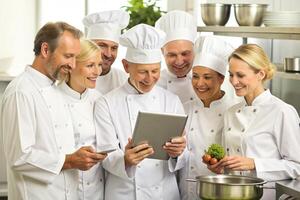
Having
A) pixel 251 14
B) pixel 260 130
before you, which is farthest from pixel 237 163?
pixel 251 14

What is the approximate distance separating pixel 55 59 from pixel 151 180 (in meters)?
0.79

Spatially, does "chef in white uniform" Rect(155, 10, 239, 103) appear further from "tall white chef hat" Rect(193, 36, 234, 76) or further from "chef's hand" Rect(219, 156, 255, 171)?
"chef's hand" Rect(219, 156, 255, 171)

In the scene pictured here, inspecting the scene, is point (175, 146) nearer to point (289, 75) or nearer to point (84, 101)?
point (84, 101)

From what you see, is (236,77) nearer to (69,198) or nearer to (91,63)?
(91,63)

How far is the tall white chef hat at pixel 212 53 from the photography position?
3549 millimetres

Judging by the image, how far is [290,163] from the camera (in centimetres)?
329

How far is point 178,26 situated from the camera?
3.98m

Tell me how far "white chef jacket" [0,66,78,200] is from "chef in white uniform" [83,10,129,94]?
2.29 ft

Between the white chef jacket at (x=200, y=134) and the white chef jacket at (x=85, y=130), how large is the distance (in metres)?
0.44

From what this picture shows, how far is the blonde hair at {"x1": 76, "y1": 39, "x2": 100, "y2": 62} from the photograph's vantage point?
3.49 metres

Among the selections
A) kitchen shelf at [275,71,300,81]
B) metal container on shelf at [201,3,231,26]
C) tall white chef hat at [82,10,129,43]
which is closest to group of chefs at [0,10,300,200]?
tall white chef hat at [82,10,129,43]

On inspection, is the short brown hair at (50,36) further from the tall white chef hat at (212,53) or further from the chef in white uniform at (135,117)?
the tall white chef hat at (212,53)

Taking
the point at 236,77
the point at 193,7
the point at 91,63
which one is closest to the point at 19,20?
the point at 193,7

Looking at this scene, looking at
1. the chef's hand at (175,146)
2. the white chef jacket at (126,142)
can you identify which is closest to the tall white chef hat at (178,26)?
the white chef jacket at (126,142)
